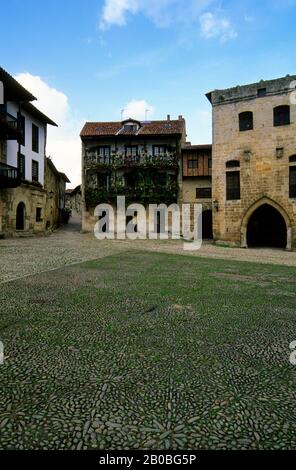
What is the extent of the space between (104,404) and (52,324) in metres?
2.14

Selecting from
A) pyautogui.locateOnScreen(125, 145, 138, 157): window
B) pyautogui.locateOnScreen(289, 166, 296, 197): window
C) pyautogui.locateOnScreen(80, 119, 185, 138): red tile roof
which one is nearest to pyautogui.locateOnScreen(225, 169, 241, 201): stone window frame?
pyautogui.locateOnScreen(289, 166, 296, 197): window

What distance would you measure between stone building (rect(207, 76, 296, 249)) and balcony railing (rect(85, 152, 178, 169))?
7.20 meters

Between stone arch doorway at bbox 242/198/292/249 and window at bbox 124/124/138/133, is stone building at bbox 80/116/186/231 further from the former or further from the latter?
stone arch doorway at bbox 242/198/292/249

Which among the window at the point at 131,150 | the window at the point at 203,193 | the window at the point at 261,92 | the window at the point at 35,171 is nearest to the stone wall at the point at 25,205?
the window at the point at 35,171

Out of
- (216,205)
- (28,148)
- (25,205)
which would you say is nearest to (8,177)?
(25,205)

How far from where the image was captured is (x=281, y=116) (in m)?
19.8

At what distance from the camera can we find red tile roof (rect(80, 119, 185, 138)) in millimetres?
28891

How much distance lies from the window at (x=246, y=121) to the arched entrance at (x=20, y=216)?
16818 millimetres

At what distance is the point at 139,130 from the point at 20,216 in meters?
14.2

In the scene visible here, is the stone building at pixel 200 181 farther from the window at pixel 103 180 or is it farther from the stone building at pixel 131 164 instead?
the window at pixel 103 180

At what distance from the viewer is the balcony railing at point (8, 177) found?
1891 cm

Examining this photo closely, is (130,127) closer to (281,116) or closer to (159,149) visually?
(159,149)

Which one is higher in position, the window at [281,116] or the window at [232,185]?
the window at [281,116]

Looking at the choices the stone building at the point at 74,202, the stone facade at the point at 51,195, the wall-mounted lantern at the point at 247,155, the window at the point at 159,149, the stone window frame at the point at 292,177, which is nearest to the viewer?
the stone window frame at the point at 292,177
